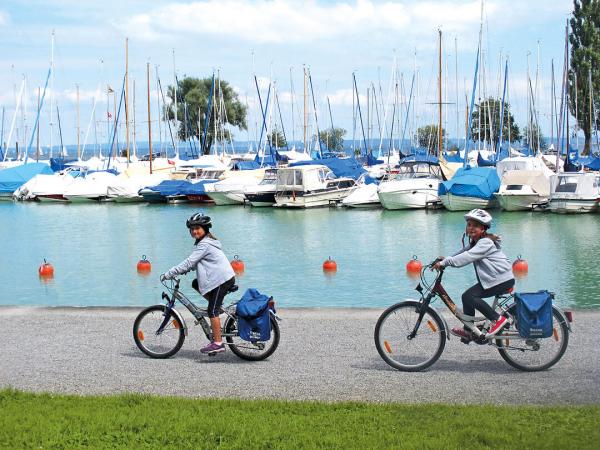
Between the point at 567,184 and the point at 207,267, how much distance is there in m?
34.1

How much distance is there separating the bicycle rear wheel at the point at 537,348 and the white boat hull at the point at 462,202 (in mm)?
33719

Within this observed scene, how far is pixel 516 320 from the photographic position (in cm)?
913

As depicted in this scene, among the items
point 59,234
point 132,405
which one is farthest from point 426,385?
point 59,234

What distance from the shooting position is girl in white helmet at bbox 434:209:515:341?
30.1 ft

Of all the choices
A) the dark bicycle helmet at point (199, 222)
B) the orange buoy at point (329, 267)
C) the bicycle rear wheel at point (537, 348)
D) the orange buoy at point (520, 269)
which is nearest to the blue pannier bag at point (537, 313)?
the bicycle rear wheel at point (537, 348)

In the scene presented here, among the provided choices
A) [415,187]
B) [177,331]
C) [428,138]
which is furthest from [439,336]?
[428,138]

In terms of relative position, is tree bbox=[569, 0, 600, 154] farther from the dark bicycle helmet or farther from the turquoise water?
the dark bicycle helmet

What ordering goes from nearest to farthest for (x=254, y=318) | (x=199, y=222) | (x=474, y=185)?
1. (x=254, y=318)
2. (x=199, y=222)
3. (x=474, y=185)

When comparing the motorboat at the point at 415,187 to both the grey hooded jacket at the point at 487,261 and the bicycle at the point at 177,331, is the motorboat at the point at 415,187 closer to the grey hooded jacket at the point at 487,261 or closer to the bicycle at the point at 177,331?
the bicycle at the point at 177,331

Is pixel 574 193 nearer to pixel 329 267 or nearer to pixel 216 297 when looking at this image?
pixel 329 267

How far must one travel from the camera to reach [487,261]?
9266 mm

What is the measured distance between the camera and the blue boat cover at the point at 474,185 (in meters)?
42.5

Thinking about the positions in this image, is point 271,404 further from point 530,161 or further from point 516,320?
point 530,161

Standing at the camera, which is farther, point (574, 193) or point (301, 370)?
point (574, 193)
